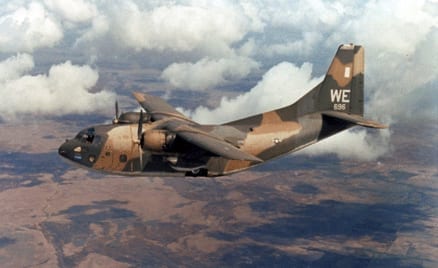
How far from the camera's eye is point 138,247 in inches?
7224

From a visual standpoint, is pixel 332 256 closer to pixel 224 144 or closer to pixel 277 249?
pixel 277 249

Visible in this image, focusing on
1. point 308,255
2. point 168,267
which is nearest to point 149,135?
point 168,267

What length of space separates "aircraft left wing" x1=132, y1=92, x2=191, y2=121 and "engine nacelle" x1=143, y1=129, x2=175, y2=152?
201 inches

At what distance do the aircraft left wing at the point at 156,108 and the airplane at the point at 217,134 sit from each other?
0.27 ft

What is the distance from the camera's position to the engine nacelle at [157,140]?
2606 cm

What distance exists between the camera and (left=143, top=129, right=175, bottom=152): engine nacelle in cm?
2606

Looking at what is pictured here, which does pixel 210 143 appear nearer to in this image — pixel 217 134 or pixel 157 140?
pixel 157 140

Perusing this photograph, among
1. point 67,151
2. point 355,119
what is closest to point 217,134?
point 355,119

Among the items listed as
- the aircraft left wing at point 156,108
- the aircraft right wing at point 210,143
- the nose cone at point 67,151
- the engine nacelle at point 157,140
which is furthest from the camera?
the aircraft left wing at point 156,108

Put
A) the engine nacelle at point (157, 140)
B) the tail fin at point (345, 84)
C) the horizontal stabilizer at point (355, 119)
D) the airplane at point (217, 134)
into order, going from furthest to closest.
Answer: the tail fin at point (345, 84) → the horizontal stabilizer at point (355, 119) → the airplane at point (217, 134) → the engine nacelle at point (157, 140)

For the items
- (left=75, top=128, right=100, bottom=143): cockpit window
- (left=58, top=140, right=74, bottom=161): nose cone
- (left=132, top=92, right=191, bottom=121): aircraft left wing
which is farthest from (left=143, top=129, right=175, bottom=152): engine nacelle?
(left=58, top=140, right=74, bottom=161): nose cone

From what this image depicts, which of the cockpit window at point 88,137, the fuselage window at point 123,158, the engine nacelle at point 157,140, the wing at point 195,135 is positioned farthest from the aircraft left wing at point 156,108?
the engine nacelle at point 157,140

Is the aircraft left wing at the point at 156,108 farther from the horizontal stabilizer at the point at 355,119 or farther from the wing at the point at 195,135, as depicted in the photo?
the horizontal stabilizer at the point at 355,119

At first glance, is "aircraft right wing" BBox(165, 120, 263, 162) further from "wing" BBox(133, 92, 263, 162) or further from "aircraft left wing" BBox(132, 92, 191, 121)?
"aircraft left wing" BBox(132, 92, 191, 121)
